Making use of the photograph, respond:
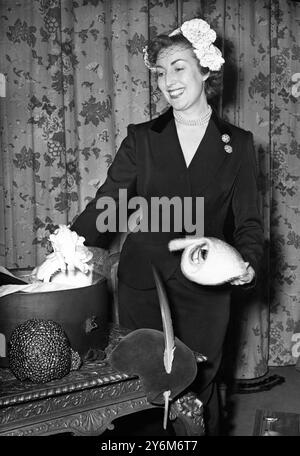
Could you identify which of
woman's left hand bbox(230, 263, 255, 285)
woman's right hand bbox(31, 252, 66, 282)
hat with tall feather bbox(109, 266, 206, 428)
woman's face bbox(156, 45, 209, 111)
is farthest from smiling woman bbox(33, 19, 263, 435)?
hat with tall feather bbox(109, 266, 206, 428)

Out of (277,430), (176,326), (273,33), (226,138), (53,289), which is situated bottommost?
(277,430)

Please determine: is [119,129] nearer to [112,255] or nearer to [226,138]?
[112,255]

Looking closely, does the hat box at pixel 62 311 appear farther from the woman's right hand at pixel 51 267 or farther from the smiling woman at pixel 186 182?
the smiling woman at pixel 186 182

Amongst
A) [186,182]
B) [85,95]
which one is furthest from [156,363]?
[85,95]

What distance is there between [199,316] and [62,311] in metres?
0.65

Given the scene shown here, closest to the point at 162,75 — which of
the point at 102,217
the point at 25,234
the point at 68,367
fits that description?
the point at 102,217

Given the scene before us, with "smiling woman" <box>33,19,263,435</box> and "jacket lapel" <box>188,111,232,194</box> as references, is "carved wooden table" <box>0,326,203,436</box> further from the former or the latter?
"jacket lapel" <box>188,111,232,194</box>

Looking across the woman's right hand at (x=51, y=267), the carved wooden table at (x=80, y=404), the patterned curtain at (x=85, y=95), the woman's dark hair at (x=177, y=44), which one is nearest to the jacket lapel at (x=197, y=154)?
the woman's dark hair at (x=177, y=44)

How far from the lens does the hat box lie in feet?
4.03

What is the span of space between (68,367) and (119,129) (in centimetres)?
175

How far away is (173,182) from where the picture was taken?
1.77 m

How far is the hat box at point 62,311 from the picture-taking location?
123 centimetres

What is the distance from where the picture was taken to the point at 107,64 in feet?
8.94

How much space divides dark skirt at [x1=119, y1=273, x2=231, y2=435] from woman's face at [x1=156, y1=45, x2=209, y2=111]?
0.54m
